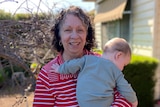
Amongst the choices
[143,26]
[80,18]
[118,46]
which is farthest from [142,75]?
[80,18]

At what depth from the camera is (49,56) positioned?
11.6 ft

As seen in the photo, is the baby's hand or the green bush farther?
the green bush

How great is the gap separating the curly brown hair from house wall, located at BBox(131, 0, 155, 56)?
4548 mm

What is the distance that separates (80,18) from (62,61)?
1.00 feet

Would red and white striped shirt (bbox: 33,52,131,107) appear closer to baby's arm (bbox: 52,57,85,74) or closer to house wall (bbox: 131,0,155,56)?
baby's arm (bbox: 52,57,85,74)

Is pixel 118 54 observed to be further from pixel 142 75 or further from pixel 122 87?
pixel 142 75

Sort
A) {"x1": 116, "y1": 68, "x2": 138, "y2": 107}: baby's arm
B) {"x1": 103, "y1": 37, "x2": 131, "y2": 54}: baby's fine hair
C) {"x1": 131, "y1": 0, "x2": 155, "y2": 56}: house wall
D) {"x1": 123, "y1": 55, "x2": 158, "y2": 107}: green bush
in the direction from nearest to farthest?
{"x1": 116, "y1": 68, "x2": 138, "y2": 107}: baby's arm, {"x1": 103, "y1": 37, "x2": 131, "y2": 54}: baby's fine hair, {"x1": 123, "y1": 55, "x2": 158, "y2": 107}: green bush, {"x1": 131, "y1": 0, "x2": 155, "y2": 56}: house wall

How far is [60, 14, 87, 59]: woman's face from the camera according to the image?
193cm

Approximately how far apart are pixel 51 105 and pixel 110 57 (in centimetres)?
48

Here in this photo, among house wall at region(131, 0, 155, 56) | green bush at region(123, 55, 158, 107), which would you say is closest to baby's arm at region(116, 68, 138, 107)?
green bush at region(123, 55, 158, 107)

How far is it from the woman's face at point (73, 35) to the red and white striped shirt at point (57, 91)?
6.9 inches

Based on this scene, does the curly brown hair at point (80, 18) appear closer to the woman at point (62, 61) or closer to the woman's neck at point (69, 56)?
the woman at point (62, 61)

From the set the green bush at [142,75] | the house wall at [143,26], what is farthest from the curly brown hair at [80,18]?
the house wall at [143,26]

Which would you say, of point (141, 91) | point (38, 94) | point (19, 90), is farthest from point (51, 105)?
point (141, 91)
